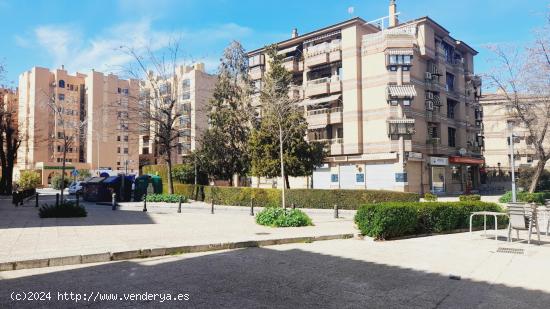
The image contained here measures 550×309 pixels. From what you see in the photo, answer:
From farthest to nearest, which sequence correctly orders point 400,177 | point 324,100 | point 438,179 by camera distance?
point 438,179 < point 324,100 < point 400,177

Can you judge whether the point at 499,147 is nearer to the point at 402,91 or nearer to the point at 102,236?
the point at 402,91

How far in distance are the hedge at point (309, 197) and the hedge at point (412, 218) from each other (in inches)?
379

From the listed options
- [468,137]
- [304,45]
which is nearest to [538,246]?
[304,45]

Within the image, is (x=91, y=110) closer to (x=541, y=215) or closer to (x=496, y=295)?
(x=541, y=215)

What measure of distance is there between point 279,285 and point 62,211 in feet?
44.2

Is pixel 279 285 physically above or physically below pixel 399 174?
below

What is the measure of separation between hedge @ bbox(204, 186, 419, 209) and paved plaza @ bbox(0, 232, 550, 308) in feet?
44.9

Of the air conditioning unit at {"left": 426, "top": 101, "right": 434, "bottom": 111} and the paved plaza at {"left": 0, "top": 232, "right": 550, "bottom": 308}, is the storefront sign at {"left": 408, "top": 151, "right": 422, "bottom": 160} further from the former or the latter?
the paved plaza at {"left": 0, "top": 232, "right": 550, "bottom": 308}

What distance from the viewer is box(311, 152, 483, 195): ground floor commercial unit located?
37.6 m

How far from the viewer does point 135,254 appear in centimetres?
841

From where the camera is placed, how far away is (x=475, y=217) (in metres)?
13.2

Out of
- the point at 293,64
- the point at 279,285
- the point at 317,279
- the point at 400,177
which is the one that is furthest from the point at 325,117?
the point at 279,285

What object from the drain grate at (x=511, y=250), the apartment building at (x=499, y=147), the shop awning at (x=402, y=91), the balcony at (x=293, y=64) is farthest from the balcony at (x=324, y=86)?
the drain grate at (x=511, y=250)

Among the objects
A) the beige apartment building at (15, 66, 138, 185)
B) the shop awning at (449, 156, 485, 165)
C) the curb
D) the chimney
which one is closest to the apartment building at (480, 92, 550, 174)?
the shop awning at (449, 156, 485, 165)
